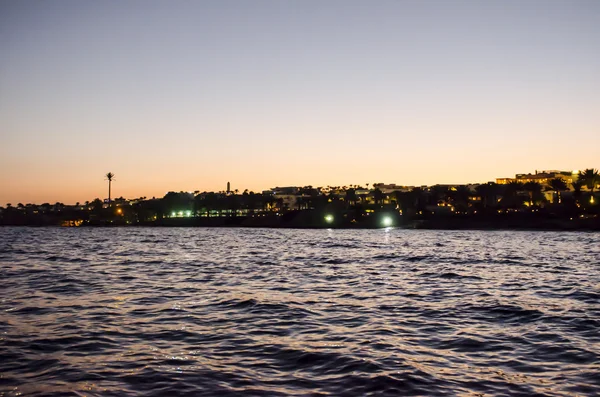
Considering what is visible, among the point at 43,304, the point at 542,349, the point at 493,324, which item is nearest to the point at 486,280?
the point at 493,324

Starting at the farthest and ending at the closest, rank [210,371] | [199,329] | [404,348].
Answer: [199,329], [404,348], [210,371]

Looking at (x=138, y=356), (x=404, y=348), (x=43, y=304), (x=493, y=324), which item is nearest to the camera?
(x=138, y=356)

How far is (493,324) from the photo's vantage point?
19.1 metres

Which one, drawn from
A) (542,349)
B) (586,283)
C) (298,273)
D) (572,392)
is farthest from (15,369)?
(586,283)

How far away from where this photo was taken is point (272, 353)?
14.6 metres

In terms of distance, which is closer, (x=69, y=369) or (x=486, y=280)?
(x=69, y=369)

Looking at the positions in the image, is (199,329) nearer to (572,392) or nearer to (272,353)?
(272,353)

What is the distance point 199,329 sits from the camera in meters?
17.8

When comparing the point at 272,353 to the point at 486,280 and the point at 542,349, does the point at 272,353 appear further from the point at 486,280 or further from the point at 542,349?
the point at 486,280

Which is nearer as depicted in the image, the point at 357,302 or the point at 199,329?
the point at 199,329

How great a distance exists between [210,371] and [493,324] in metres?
10.9

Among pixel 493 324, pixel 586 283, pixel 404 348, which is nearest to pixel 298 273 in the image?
pixel 586 283

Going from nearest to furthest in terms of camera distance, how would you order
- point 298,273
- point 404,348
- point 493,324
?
point 404,348, point 493,324, point 298,273

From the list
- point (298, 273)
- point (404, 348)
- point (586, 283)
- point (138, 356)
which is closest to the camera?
point (138, 356)
